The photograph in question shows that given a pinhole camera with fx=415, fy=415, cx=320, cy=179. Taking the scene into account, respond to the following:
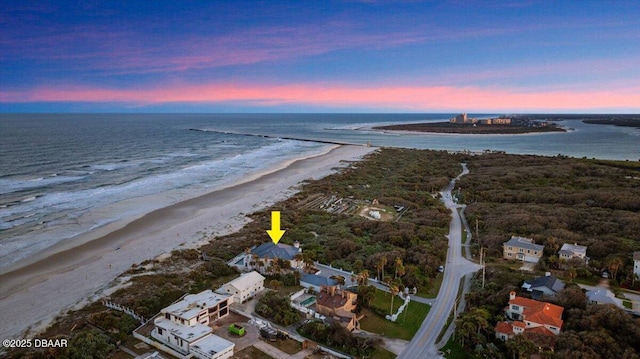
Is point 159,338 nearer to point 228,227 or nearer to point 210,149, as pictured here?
point 228,227

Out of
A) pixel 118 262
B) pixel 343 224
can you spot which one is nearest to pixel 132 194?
pixel 118 262

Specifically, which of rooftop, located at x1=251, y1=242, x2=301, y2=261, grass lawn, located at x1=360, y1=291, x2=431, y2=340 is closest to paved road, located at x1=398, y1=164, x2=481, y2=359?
grass lawn, located at x1=360, y1=291, x2=431, y2=340

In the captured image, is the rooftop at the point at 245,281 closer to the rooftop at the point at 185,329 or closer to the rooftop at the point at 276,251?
the rooftop at the point at 276,251

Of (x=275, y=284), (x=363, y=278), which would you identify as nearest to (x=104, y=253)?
(x=275, y=284)

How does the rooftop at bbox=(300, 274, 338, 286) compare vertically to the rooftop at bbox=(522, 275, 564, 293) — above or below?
below

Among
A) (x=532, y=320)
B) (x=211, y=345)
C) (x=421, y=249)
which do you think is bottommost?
(x=211, y=345)

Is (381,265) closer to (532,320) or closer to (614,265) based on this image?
(532,320)

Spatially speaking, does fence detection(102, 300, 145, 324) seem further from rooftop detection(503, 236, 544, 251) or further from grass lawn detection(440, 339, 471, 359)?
rooftop detection(503, 236, 544, 251)
